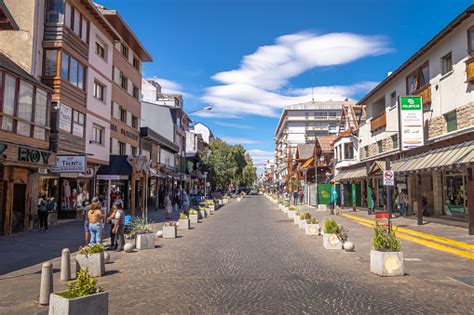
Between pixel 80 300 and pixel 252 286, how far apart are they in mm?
3854

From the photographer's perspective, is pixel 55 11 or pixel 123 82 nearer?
pixel 55 11

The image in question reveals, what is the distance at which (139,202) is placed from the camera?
34406mm

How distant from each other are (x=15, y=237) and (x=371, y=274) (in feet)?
45.9

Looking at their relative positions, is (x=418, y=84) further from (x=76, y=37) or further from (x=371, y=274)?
(x=76, y=37)

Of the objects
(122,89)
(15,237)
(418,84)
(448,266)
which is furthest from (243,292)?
(122,89)

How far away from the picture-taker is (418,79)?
24781 millimetres

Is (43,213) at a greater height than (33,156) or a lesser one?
lesser

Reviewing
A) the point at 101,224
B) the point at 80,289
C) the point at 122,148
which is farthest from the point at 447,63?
the point at 122,148

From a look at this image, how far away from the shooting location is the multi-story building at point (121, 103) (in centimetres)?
2769

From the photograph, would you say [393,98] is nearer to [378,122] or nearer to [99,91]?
[378,122]

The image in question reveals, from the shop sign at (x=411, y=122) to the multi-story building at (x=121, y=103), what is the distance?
16.4 metres

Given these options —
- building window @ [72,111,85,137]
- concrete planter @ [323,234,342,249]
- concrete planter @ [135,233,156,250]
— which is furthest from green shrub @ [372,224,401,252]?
building window @ [72,111,85,137]

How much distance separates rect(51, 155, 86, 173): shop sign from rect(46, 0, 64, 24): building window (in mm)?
7198


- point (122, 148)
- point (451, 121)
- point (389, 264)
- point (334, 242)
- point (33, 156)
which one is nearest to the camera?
point (389, 264)
